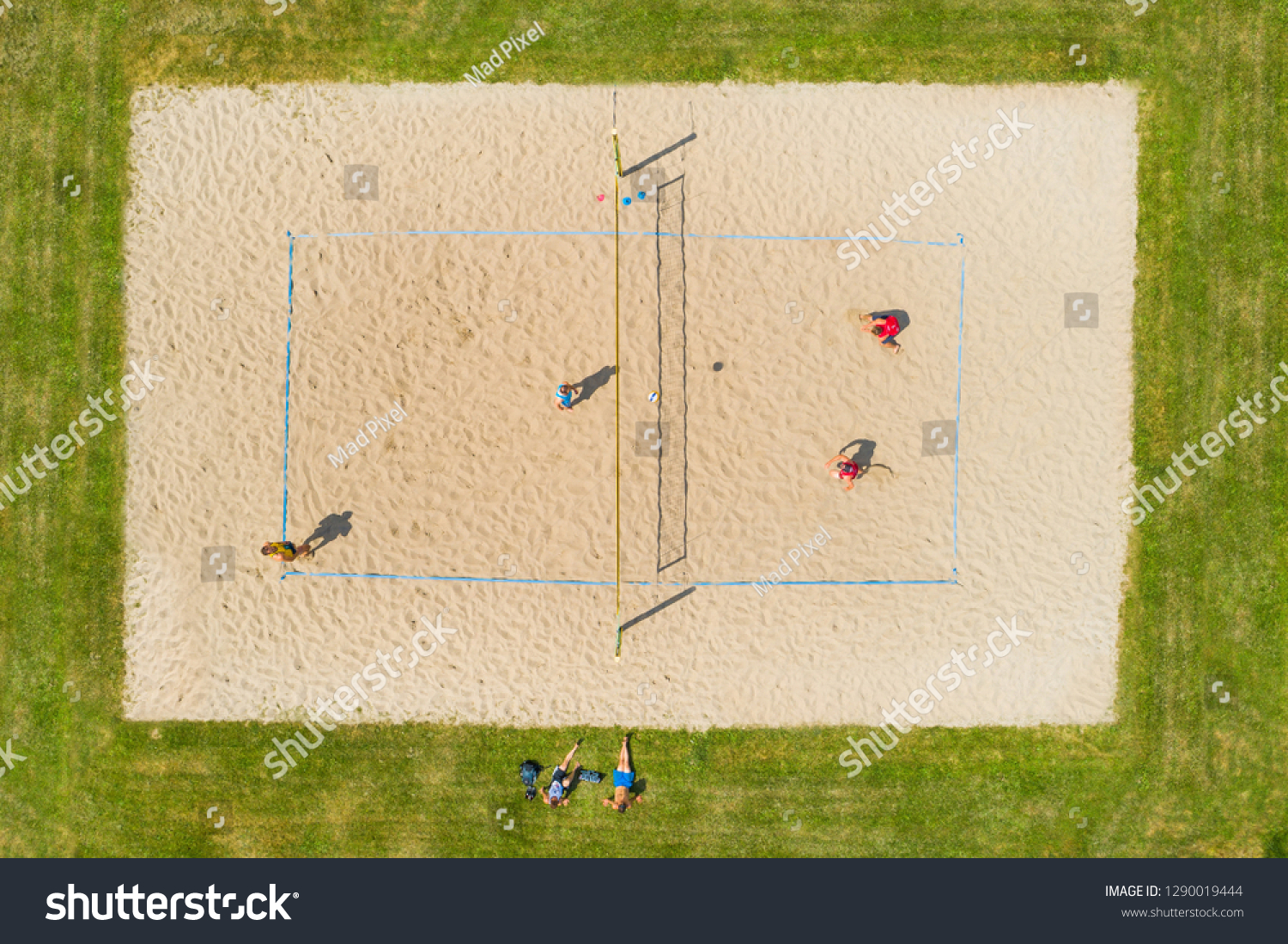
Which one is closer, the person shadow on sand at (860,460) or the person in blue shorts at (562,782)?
the person in blue shorts at (562,782)

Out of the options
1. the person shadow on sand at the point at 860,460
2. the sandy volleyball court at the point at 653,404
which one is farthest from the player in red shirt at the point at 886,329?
the person shadow on sand at the point at 860,460

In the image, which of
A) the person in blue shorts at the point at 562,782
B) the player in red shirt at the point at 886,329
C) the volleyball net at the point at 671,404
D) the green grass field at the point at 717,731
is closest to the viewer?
the player in red shirt at the point at 886,329

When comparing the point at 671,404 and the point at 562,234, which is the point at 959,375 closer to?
the point at 671,404

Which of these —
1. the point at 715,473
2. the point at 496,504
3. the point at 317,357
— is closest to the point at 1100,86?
the point at 715,473
